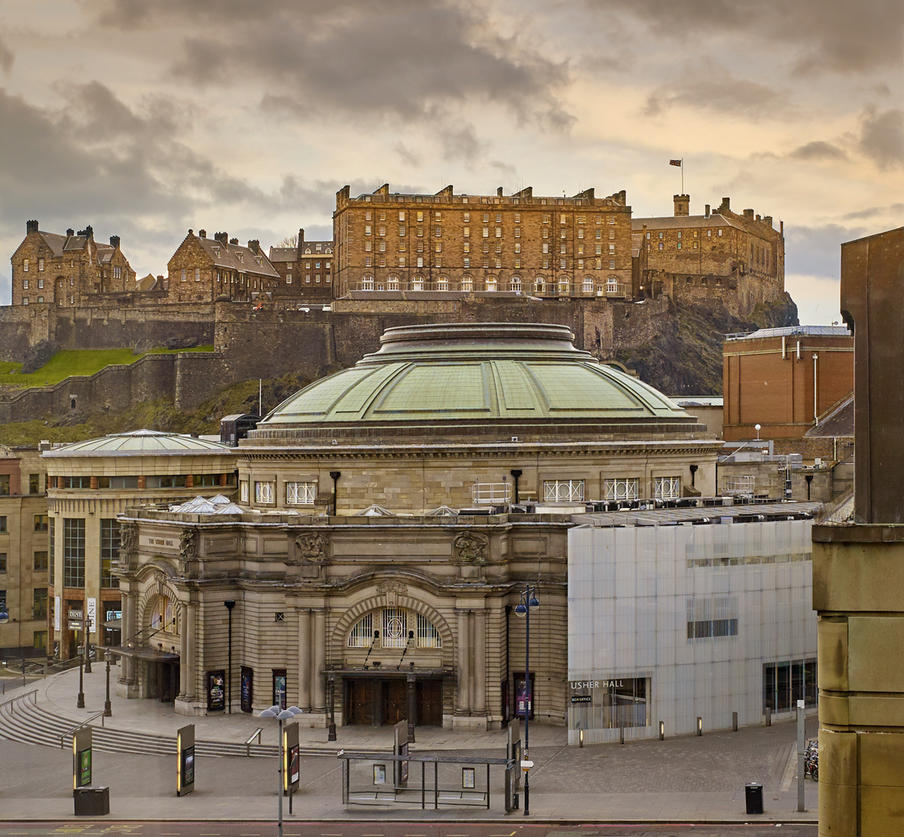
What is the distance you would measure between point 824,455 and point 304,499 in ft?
162

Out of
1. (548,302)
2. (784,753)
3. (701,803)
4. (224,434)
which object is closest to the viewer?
(701,803)

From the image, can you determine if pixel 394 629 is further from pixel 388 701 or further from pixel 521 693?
pixel 521 693

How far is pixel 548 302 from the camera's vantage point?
18475 centimetres

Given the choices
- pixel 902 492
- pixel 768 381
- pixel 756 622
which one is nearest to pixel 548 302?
pixel 768 381

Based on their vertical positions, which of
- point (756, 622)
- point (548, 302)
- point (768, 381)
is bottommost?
point (756, 622)

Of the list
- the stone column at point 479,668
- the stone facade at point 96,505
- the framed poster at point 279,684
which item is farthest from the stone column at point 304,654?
the stone facade at point 96,505

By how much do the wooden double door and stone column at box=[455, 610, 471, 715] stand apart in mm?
1270

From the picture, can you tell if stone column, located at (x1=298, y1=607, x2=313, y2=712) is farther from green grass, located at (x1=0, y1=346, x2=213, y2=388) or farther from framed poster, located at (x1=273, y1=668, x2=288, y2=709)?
green grass, located at (x1=0, y1=346, x2=213, y2=388)

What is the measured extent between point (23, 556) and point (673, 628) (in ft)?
192

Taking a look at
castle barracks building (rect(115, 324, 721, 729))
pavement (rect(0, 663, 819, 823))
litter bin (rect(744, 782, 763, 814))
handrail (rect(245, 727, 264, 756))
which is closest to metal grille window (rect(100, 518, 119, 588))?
castle barracks building (rect(115, 324, 721, 729))

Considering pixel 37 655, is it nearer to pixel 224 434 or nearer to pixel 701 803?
pixel 224 434

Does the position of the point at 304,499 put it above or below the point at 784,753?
above

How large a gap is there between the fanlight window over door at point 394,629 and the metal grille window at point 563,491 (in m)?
12.8

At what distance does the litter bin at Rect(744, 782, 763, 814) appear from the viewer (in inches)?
1837
